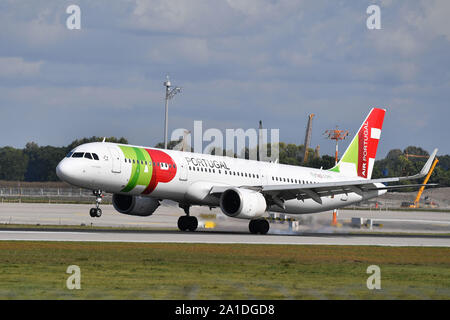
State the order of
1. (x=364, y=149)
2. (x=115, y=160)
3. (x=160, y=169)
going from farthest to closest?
(x=364, y=149)
(x=160, y=169)
(x=115, y=160)

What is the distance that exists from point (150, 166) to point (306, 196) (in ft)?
35.1

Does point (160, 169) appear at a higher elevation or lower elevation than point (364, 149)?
lower

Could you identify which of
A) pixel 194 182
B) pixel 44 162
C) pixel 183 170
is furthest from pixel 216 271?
pixel 44 162

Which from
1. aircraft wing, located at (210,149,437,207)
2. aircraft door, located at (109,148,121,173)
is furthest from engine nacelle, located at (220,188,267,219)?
aircraft door, located at (109,148,121,173)

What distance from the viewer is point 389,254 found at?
32125mm

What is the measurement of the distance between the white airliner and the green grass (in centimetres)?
843

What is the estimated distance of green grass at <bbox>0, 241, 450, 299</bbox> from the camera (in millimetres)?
18609

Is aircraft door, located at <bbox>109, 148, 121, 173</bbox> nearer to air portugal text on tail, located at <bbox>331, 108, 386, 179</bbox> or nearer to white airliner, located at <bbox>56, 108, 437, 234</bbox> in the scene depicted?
white airliner, located at <bbox>56, 108, 437, 234</bbox>

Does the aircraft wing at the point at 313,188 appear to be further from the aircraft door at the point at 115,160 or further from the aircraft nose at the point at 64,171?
the aircraft nose at the point at 64,171

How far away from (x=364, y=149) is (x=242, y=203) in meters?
18.4

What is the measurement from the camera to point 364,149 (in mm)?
57938

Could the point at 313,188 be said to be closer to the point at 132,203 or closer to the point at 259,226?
the point at 259,226
